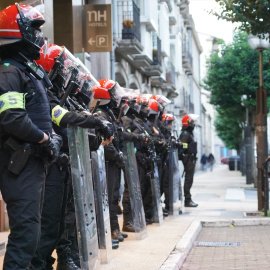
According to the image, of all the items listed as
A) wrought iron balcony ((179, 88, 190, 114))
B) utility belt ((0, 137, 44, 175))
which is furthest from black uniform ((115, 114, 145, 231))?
wrought iron balcony ((179, 88, 190, 114))

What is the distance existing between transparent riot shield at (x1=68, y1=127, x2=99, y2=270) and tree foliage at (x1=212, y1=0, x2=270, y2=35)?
8204 mm

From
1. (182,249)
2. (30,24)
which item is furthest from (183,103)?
(30,24)

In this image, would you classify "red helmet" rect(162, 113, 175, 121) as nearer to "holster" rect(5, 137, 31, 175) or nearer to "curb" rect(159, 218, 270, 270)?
"curb" rect(159, 218, 270, 270)

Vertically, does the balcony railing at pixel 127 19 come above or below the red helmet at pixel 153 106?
above

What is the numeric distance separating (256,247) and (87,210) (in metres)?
3.98

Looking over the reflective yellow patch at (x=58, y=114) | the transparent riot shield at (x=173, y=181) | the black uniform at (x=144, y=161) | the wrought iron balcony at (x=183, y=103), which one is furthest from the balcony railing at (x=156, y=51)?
the reflective yellow patch at (x=58, y=114)

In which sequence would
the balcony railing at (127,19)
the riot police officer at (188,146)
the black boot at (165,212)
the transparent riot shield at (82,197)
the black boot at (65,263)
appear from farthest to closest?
the balcony railing at (127,19) < the riot police officer at (188,146) < the black boot at (165,212) < the black boot at (65,263) < the transparent riot shield at (82,197)

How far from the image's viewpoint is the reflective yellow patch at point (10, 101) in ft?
15.6

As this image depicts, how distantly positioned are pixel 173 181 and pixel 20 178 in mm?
8461

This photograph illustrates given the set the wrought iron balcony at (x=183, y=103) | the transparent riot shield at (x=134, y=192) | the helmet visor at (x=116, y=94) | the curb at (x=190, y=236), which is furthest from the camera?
the wrought iron balcony at (x=183, y=103)

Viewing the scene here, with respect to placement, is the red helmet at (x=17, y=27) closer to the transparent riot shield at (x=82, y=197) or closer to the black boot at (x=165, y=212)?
the transparent riot shield at (x=82, y=197)

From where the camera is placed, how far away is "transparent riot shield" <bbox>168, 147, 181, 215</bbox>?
1309 centimetres

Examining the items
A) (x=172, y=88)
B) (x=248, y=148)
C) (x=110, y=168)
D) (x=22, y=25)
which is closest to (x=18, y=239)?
(x=22, y=25)

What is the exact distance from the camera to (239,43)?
108 feet
